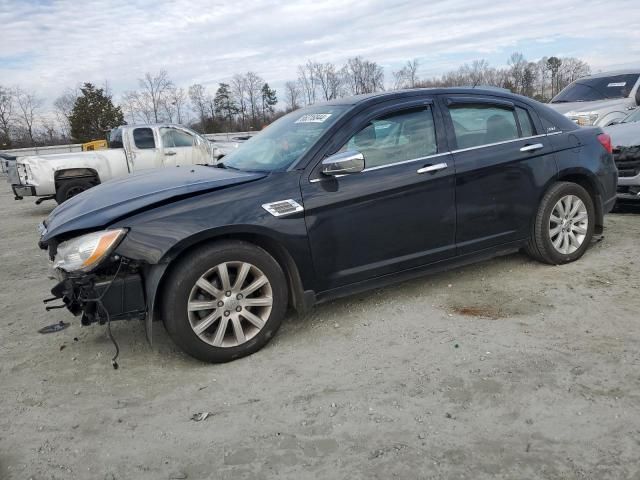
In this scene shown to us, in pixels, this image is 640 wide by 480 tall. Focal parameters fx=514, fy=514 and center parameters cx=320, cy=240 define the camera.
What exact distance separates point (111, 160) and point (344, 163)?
28.8 feet

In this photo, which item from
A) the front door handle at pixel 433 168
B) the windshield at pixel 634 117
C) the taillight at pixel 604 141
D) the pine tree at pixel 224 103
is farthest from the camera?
the pine tree at pixel 224 103

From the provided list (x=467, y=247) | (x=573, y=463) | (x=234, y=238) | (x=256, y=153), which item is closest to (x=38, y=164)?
(x=256, y=153)

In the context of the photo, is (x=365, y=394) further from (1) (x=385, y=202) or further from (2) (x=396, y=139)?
(2) (x=396, y=139)

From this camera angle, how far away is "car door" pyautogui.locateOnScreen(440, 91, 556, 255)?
4.29 metres

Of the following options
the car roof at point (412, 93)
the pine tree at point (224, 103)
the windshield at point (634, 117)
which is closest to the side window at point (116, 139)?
the car roof at point (412, 93)

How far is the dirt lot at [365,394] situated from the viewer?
2445mm

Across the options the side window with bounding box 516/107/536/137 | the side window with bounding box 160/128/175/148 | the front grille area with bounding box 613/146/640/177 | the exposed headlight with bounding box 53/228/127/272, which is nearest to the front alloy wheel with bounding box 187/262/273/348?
the exposed headlight with bounding box 53/228/127/272

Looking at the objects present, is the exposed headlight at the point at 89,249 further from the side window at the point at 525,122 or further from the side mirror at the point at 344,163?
the side window at the point at 525,122

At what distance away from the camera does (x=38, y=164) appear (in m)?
10.4

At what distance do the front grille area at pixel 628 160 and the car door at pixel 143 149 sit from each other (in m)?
8.78

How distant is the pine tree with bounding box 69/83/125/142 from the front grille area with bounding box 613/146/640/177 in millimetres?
42211

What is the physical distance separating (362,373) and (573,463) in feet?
4.18

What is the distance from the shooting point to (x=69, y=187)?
10.6 metres

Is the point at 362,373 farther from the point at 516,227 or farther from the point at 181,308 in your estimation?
the point at 516,227
